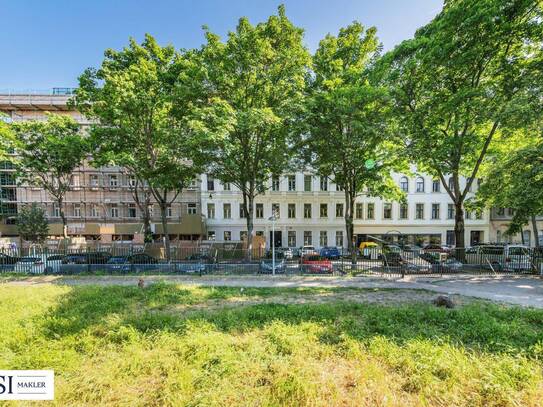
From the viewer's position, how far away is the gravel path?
1054cm

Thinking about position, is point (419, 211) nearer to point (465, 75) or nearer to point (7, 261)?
point (465, 75)

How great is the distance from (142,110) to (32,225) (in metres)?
24.0

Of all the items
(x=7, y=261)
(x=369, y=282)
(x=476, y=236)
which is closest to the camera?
(x=369, y=282)

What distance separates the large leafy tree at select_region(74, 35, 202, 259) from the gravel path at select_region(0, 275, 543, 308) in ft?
16.2

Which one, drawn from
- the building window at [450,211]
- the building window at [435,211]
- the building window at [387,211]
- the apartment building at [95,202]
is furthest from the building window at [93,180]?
the building window at [450,211]

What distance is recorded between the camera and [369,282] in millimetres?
12398

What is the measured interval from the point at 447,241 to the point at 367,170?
2176 cm

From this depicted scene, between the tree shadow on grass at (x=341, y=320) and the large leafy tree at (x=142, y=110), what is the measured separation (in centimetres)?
975

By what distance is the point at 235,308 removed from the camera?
7.44 m

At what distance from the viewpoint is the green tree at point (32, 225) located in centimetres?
2747

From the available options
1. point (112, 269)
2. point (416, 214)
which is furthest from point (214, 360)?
point (416, 214)

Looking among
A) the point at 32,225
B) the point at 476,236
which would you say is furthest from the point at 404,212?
the point at 32,225

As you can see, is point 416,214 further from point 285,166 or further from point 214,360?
point 214,360

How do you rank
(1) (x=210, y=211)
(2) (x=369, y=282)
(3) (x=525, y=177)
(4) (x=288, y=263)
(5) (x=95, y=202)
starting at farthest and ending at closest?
(5) (x=95, y=202) → (1) (x=210, y=211) → (4) (x=288, y=263) → (2) (x=369, y=282) → (3) (x=525, y=177)
